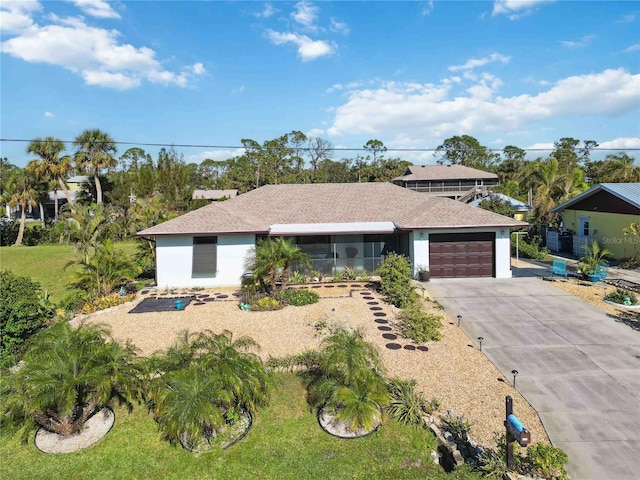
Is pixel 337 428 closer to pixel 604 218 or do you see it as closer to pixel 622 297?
pixel 622 297

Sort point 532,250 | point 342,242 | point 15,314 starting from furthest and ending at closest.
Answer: point 532,250, point 342,242, point 15,314

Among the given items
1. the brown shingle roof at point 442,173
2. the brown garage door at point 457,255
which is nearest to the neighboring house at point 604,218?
the brown garage door at point 457,255

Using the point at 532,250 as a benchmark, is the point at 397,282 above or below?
below

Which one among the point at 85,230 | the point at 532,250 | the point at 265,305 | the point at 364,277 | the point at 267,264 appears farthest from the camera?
the point at 532,250

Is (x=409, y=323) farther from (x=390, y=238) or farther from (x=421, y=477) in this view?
(x=390, y=238)

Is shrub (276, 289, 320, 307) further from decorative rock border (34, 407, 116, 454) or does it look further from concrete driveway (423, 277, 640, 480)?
decorative rock border (34, 407, 116, 454)

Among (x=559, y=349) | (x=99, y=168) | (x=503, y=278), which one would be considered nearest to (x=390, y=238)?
(x=503, y=278)

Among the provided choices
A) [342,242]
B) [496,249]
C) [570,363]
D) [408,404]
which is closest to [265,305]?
[342,242]
